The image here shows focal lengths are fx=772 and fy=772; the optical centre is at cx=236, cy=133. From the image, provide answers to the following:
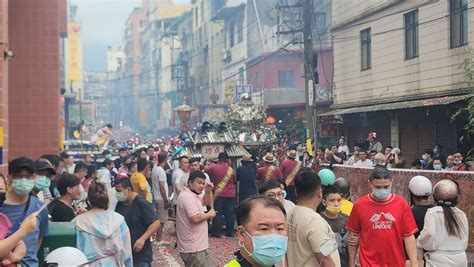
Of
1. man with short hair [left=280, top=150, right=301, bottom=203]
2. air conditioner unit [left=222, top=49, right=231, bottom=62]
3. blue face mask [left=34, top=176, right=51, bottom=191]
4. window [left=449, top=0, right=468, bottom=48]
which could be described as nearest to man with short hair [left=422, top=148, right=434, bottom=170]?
man with short hair [left=280, top=150, right=301, bottom=203]

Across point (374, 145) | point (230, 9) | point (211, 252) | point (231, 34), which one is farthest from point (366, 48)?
point (231, 34)

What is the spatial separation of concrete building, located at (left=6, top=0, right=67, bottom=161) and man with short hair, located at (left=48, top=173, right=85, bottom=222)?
12.3 m

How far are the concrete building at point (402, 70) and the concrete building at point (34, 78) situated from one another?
10.00m

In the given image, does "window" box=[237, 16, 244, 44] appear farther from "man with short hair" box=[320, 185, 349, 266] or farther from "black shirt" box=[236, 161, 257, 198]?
"man with short hair" box=[320, 185, 349, 266]

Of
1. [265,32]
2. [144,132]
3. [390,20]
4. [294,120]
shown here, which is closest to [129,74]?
[144,132]

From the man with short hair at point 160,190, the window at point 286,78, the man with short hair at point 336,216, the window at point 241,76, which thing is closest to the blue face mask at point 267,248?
the man with short hair at point 336,216

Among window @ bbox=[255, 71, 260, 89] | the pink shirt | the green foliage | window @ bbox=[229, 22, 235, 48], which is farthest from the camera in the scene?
window @ bbox=[229, 22, 235, 48]

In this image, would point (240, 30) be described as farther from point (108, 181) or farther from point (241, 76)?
point (108, 181)

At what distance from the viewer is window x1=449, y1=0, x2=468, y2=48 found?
68.6 ft

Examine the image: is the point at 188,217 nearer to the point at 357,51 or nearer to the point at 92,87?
the point at 357,51

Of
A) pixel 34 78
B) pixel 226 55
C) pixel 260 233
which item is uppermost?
pixel 226 55

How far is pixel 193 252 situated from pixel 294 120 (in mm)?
28432

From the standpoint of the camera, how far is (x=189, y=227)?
28.5 feet

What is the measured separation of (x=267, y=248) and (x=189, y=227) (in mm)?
4803
